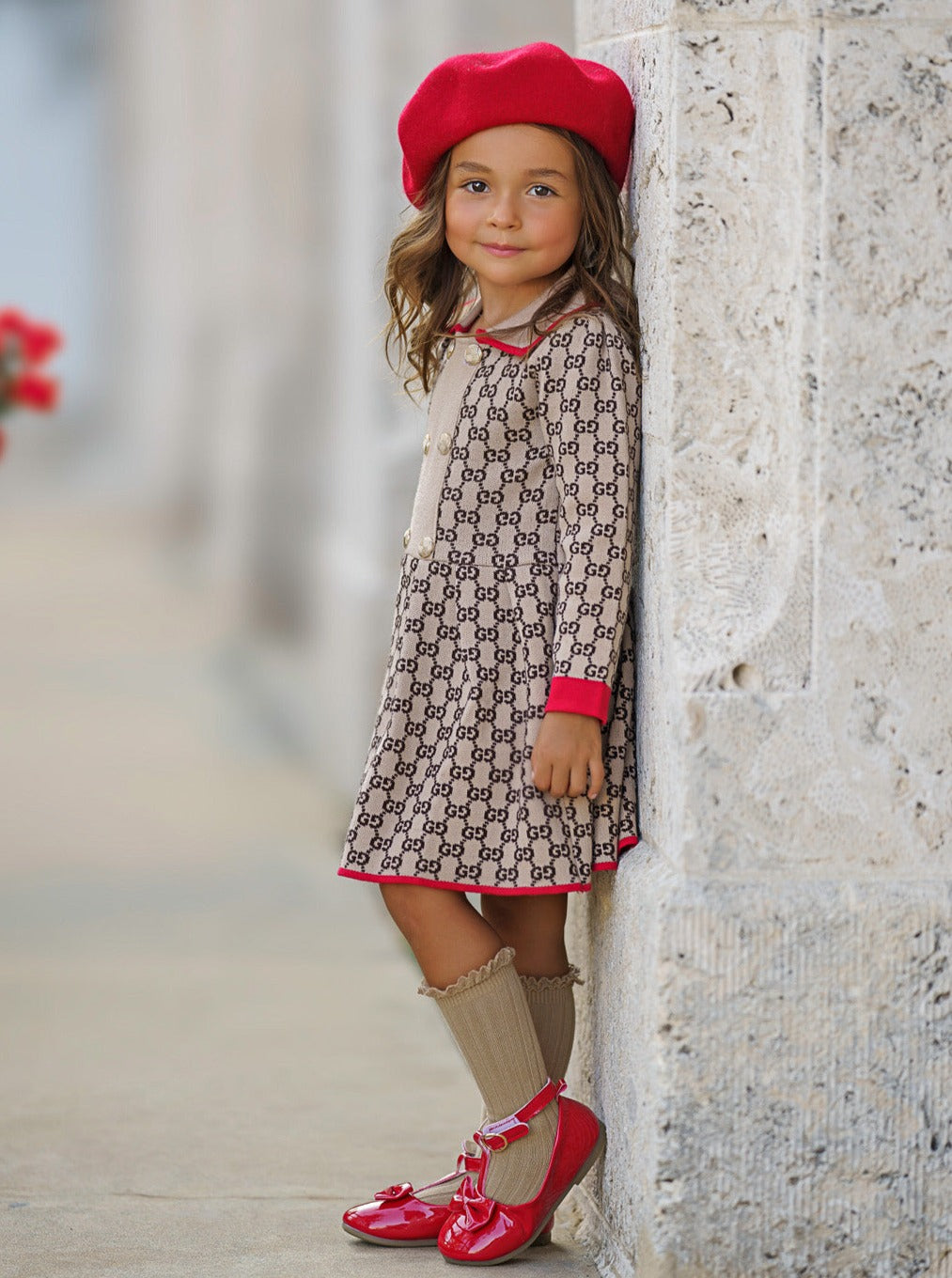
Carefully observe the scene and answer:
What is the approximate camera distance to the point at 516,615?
82.8 inches

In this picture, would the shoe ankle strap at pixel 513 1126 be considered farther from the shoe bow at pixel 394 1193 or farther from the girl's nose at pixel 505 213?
the girl's nose at pixel 505 213

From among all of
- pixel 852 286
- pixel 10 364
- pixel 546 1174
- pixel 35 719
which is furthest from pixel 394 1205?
pixel 35 719

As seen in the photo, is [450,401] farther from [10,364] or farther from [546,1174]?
[10,364]

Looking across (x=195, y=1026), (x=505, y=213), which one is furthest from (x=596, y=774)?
(x=195, y=1026)

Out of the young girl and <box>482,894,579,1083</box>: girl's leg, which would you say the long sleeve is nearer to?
the young girl

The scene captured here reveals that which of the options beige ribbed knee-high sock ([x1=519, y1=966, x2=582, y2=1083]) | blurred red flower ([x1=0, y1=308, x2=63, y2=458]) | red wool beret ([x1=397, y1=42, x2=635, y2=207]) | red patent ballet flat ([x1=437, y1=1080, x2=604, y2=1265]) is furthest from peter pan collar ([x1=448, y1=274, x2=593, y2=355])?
blurred red flower ([x1=0, y1=308, x2=63, y2=458])

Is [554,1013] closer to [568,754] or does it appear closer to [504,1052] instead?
[504,1052]

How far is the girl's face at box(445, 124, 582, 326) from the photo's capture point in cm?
209

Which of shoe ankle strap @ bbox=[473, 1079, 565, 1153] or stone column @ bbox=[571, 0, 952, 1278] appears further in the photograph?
shoe ankle strap @ bbox=[473, 1079, 565, 1153]

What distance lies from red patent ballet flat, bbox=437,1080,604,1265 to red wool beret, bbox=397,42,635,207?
3.58 ft

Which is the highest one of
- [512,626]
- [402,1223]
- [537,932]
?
[512,626]

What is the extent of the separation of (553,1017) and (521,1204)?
228 millimetres

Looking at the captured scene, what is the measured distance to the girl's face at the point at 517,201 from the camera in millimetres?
2088

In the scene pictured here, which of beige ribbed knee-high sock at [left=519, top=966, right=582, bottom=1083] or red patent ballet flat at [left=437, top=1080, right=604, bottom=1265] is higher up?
beige ribbed knee-high sock at [left=519, top=966, right=582, bottom=1083]
